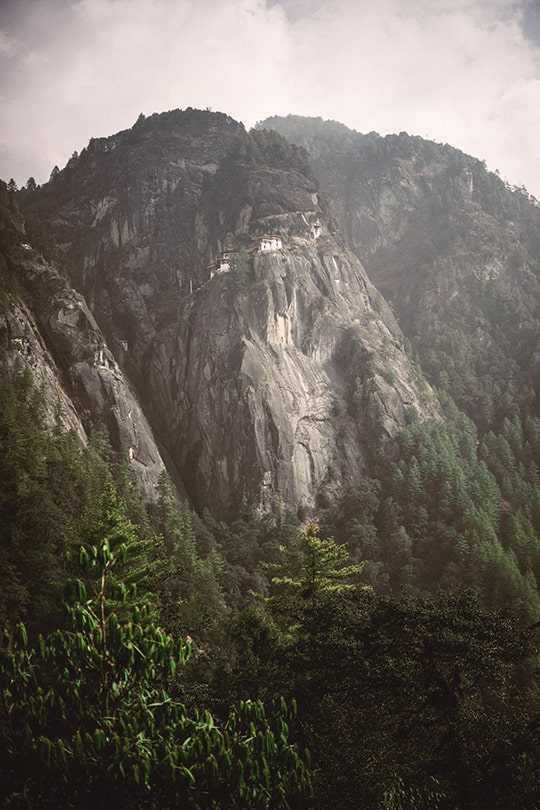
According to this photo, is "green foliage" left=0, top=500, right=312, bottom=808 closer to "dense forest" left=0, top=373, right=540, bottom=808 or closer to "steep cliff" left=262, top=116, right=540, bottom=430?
"dense forest" left=0, top=373, right=540, bottom=808

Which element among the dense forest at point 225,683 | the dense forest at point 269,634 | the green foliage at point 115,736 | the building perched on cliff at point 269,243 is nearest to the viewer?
the green foliage at point 115,736

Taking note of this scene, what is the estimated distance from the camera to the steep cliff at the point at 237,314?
210 feet

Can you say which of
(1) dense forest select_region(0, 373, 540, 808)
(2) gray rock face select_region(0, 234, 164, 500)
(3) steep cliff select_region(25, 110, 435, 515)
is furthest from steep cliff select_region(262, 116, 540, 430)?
(1) dense forest select_region(0, 373, 540, 808)

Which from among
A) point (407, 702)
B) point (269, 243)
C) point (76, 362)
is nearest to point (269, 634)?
point (407, 702)

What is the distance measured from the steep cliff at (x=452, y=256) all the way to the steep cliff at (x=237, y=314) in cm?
1409

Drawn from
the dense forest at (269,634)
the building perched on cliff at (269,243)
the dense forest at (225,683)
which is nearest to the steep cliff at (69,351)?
the dense forest at (269,634)

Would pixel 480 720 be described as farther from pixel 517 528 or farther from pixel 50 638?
pixel 517 528

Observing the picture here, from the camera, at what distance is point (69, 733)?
658 cm

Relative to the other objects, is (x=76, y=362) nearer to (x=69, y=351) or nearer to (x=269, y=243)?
(x=69, y=351)

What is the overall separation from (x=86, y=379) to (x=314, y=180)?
64204 millimetres

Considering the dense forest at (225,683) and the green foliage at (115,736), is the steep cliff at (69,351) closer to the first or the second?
the dense forest at (225,683)

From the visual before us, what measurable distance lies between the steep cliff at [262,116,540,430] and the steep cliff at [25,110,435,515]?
1409 centimetres

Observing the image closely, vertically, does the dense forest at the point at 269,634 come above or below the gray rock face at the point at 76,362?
below

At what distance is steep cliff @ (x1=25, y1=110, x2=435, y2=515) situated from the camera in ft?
210
